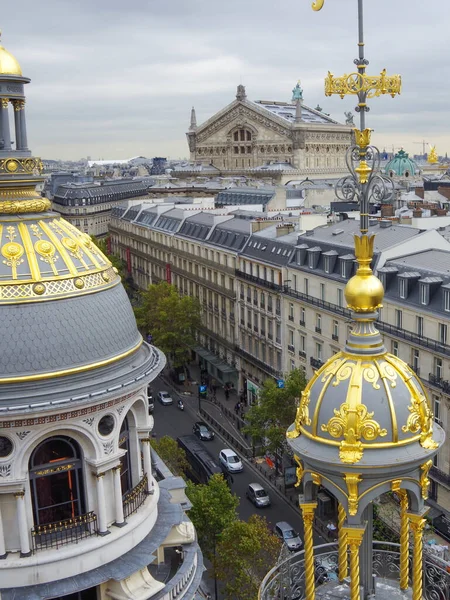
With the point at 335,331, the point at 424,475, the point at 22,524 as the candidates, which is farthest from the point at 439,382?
the point at 424,475

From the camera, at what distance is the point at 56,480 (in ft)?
81.1

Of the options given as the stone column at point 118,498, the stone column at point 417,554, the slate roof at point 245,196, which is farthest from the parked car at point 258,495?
the slate roof at point 245,196

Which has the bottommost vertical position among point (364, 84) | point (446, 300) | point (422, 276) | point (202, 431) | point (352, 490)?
point (202, 431)

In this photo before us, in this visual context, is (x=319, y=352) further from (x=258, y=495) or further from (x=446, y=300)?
(x=446, y=300)

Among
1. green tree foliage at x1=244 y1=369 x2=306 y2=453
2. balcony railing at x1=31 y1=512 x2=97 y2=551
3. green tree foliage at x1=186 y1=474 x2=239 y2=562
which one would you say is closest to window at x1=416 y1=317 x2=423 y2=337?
green tree foliage at x1=244 y1=369 x2=306 y2=453

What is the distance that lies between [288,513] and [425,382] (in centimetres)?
1411

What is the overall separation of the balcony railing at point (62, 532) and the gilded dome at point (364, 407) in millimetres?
13574

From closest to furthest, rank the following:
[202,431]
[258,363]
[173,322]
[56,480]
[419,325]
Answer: [56,480] → [419,325] → [202,431] → [258,363] → [173,322]

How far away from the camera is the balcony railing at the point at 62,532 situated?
24109 mm

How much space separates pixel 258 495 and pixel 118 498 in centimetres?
3437

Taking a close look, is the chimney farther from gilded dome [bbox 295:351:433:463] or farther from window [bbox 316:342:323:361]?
gilded dome [bbox 295:351:433:463]

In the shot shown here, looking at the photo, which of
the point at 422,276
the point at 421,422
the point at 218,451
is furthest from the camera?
the point at 218,451

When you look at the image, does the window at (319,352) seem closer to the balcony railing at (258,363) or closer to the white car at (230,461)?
the balcony railing at (258,363)

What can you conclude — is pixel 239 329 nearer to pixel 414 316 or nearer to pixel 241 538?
pixel 414 316
